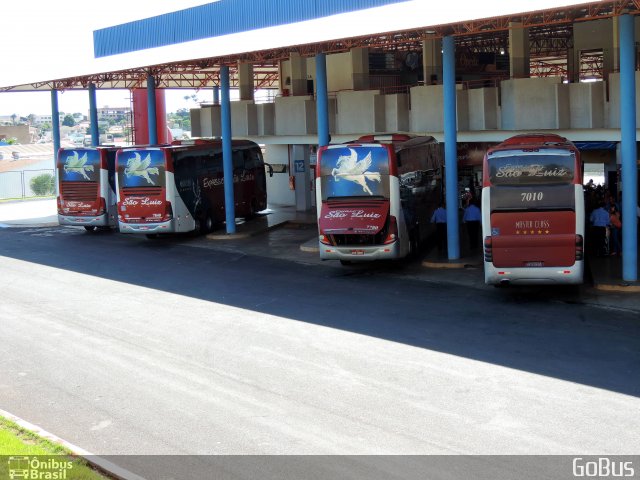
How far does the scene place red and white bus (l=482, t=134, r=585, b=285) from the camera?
63.8 ft

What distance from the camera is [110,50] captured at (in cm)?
4297

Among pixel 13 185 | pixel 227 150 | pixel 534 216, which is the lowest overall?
pixel 534 216

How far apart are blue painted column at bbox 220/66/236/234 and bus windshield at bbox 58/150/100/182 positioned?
4623 mm

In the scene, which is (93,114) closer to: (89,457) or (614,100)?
(614,100)

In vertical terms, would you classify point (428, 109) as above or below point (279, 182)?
above

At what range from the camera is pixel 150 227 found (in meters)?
31.0

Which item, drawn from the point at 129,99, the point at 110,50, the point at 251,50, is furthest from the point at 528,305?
the point at 129,99

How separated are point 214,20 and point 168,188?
8817 mm

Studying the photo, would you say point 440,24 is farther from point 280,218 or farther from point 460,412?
point 280,218

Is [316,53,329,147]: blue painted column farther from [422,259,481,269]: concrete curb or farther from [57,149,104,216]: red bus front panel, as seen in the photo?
[57,149,104,216]: red bus front panel

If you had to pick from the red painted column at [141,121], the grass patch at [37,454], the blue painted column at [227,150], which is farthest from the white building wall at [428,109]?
the red painted column at [141,121]

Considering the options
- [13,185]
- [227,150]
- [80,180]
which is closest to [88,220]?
[80,180]

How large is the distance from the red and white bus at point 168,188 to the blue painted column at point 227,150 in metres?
0.92

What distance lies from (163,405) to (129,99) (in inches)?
1541
